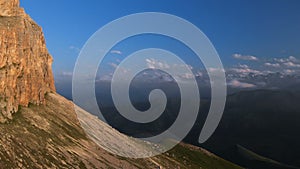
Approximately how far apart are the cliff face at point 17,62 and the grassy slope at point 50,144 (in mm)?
6331

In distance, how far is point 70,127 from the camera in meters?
170

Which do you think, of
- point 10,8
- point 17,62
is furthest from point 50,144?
point 10,8

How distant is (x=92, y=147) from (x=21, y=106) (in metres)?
39.1

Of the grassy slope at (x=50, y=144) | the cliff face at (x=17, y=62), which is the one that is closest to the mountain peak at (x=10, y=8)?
the cliff face at (x=17, y=62)

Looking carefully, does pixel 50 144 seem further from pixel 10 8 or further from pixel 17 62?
pixel 10 8

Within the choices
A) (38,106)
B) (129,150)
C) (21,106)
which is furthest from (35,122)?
(129,150)

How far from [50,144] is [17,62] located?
4882 centimetres

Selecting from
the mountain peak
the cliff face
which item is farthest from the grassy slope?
the mountain peak

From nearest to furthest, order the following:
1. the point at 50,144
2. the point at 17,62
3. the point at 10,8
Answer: the point at 50,144
the point at 17,62
the point at 10,8

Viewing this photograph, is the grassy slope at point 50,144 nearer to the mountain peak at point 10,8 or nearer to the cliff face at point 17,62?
the cliff face at point 17,62

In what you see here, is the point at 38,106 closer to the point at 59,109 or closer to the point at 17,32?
the point at 59,109

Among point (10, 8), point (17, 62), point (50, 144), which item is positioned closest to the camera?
Answer: point (50, 144)

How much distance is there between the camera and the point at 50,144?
132250 millimetres

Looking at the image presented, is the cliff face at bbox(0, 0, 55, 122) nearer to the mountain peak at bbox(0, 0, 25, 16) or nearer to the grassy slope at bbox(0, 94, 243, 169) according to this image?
the mountain peak at bbox(0, 0, 25, 16)
